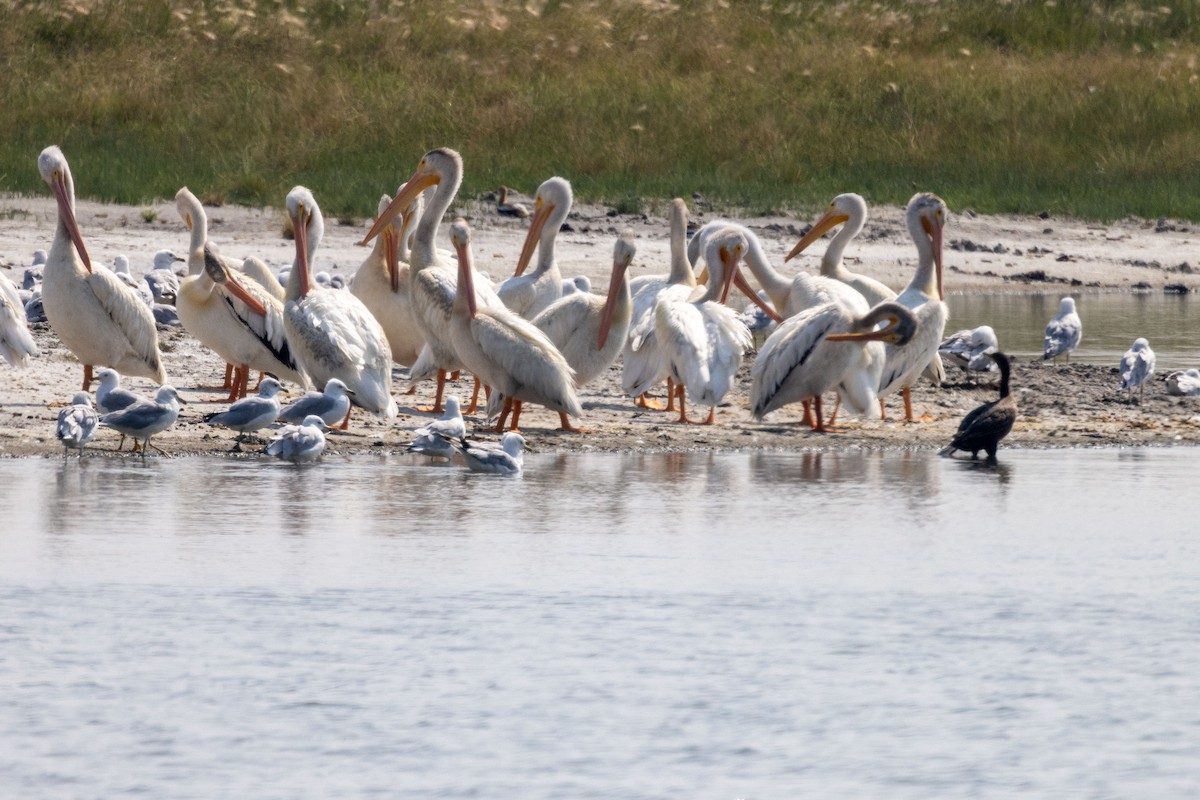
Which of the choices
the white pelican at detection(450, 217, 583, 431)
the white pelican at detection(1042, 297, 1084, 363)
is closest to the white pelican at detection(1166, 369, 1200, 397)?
the white pelican at detection(1042, 297, 1084, 363)

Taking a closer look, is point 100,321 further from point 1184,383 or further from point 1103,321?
point 1103,321

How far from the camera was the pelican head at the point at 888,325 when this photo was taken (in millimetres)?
9953

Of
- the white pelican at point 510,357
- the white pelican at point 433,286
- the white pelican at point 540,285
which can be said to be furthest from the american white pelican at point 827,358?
the white pelican at point 540,285

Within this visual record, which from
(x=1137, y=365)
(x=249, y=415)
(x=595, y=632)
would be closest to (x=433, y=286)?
(x=249, y=415)

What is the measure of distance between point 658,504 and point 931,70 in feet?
51.2

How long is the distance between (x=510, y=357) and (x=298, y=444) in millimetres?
1264

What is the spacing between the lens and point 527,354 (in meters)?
9.48

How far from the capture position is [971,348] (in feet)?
38.0

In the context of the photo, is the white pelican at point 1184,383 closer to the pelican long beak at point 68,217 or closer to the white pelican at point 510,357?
the white pelican at point 510,357

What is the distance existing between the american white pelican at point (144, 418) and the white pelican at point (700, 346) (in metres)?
2.44

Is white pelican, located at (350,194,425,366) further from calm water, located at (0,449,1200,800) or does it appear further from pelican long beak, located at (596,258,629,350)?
calm water, located at (0,449,1200,800)

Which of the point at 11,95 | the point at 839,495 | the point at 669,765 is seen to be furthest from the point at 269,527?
the point at 11,95

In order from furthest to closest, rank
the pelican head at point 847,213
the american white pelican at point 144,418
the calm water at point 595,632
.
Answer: the pelican head at point 847,213, the american white pelican at point 144,418, the calm water at point 595,632

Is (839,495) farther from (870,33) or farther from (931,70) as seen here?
(870,33)
